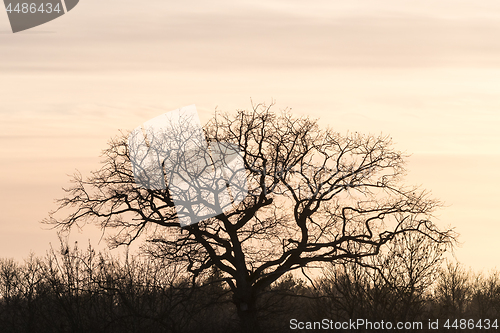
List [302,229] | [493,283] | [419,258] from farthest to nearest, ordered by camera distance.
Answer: [493,283] < [419,258] < [302,229]

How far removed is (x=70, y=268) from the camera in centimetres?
2544

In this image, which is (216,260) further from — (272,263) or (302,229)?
(302,229)

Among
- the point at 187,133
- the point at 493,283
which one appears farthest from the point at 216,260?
the point at 493,283

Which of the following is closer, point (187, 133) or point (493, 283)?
point (187, 133)

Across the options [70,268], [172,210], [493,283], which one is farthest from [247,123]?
[493,283]

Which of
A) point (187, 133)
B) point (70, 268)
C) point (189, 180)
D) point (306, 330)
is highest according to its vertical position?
point (187, 133)

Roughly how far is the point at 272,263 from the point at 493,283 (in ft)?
177

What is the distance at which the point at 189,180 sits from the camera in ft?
83.8

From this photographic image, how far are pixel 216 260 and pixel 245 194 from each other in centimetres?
326

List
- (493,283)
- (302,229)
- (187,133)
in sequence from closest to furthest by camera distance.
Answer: (187,133) < (302,229) < (493,283)

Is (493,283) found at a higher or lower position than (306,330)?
higher

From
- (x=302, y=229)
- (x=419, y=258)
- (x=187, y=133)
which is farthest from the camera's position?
(x=419, y=258)

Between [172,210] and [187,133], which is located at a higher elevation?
[187,133]

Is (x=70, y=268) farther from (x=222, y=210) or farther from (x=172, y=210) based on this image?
(x=222, y=210)
